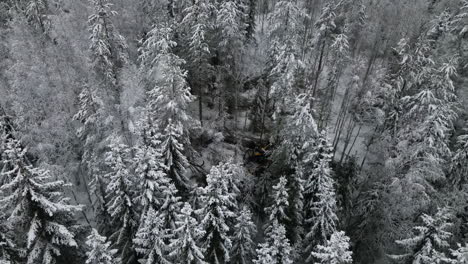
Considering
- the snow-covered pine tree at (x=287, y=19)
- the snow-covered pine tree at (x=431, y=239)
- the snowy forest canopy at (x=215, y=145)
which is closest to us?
the snow-covered pine tree at (x=431, y=239)

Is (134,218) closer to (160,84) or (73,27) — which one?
(160,84)

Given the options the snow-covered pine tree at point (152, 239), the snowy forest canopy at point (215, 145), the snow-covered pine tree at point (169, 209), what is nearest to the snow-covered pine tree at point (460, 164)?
the snowy forest canopy at point (215, 145)

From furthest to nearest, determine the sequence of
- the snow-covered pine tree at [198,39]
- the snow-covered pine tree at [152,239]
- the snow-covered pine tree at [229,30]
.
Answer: the snow-covered pine tree at [229,30], the snow-covered pine tree at [198,39], the snow-covered pine tree at [152,239]

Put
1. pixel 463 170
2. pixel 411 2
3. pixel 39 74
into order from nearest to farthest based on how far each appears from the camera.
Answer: pixel 463 170 < pixel 39 74 < pixel 411 2

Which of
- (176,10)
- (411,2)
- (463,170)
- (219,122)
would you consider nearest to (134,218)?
(219,122)

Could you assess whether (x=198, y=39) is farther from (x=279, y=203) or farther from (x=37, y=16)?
(x=37, y=16)

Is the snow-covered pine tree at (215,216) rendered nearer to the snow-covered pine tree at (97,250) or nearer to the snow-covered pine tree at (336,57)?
the snow-covered pine tree at (97,250)
